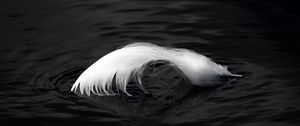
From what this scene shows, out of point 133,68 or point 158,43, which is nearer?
point 133,68

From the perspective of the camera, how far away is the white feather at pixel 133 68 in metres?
2.45

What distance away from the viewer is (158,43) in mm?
3043

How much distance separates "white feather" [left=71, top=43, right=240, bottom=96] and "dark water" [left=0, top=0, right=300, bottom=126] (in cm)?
5

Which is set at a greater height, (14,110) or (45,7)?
(45,7)

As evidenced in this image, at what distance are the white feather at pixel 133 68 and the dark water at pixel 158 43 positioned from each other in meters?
0.05

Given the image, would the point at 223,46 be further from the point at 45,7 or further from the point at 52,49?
the point at 45,7

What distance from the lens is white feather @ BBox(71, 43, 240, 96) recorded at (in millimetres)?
2451

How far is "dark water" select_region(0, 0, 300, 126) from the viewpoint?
2.33 metres

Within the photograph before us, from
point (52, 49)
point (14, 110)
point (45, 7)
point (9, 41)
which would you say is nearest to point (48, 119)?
point (14, 110)

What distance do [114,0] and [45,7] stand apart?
409mm

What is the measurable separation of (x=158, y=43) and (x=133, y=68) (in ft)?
1.93

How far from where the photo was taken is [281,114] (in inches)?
90.0

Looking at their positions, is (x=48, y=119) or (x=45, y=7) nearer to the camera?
(x=48, y=119)

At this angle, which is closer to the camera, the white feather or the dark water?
the dark water
